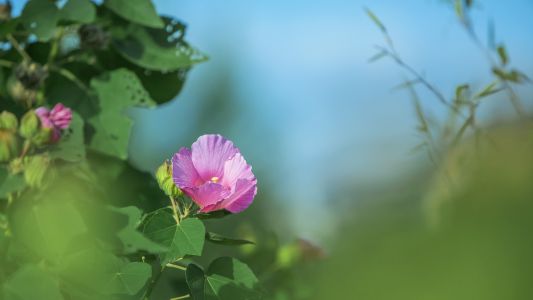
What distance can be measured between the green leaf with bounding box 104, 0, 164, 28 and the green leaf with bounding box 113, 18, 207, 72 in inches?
3.3

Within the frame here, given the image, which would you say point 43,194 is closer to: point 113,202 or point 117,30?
point 113,202

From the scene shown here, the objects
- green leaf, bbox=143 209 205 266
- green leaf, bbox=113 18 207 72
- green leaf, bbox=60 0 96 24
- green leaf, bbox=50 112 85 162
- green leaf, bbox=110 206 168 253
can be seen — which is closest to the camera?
green leaf, bbox=110 206 168 253

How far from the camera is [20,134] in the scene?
3.29 feet

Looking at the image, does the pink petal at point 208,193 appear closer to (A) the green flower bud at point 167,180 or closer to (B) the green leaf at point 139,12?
(A) the green flower bud at point 167,180

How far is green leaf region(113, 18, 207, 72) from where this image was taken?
146cm

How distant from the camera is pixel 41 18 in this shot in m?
1.37

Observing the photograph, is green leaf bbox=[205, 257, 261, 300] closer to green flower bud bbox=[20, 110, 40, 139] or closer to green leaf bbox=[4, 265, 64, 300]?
green leaf bbox=[4, 265, 64, 300]

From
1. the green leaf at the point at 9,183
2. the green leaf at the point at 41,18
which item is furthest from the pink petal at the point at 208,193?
the green leaf at the point at 41,18

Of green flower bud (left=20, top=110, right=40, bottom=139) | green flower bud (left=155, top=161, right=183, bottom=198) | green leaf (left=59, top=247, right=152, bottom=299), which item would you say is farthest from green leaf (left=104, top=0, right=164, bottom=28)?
green leaf (left=59, top=247, right=152, bottom=299)

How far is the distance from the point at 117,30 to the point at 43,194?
688 millimetres

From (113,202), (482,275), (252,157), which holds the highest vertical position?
(482,275)

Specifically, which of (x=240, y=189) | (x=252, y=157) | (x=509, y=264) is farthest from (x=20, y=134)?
(x=252, y=157)

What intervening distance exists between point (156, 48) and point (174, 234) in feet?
2.26

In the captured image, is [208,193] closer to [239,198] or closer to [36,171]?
[239,198]
